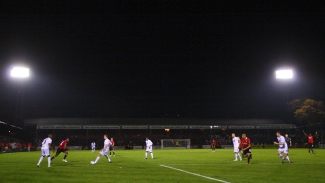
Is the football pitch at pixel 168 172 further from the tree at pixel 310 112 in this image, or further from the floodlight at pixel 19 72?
the tree at pixel 310 112

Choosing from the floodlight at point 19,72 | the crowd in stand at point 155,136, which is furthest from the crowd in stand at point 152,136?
the floodlight at point 19,72

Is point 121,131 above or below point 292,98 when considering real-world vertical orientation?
below

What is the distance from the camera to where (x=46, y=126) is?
72.1m

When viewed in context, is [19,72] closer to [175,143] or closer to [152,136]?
[175,143]

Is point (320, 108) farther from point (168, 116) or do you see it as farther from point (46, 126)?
point (46, 126)

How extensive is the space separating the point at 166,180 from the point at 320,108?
7114 cm

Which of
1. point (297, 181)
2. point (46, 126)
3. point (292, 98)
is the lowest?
point (297, 181)

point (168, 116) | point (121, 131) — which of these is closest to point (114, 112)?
point (121, 131)

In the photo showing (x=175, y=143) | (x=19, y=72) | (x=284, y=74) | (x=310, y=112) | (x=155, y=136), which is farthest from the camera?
Answer: (x=155, y=136)

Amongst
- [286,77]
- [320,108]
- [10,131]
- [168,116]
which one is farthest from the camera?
[168,116]

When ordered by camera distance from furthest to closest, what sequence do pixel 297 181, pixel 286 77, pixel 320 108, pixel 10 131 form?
pixel 320 108 → pixel 10 131 → pixel 286 77 → pixel 297 181

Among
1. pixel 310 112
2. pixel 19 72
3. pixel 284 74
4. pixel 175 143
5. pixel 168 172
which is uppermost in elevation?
pixel 19 72

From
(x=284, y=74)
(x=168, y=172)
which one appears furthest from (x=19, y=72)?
(x=168, y=172)

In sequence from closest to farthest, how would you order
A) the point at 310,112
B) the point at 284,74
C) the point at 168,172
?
Result: the point at 168,172 → the point at 284,74 → the point at 310,112
